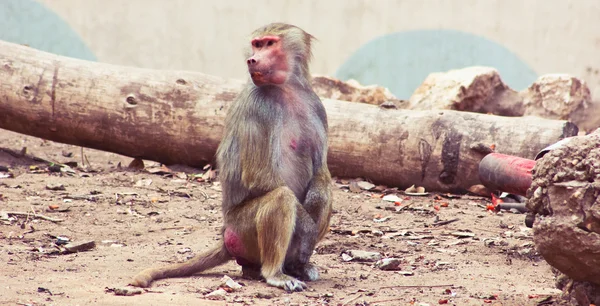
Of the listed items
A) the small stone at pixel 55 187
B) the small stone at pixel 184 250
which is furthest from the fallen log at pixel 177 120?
the small stone at pixel 184 250

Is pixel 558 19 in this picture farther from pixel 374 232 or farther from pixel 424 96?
pixel 374 232

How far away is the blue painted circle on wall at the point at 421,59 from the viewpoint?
996cm

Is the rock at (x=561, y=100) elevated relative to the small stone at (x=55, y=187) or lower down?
elevated

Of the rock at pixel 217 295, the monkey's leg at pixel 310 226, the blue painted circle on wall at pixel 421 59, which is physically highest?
the blue painted circle on wall at pixel 421 59

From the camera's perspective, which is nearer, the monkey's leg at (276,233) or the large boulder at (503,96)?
the monkey's leg at (276,233)

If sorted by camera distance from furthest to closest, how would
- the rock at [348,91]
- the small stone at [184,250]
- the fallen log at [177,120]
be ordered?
the rock at [348,91], the fallen log at [177,120], the small stone at [184,250]

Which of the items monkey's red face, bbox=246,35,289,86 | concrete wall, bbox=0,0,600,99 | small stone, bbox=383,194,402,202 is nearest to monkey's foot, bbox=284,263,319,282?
monkey's red face, bbox=246,35,289,86

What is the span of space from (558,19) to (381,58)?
7.27 feet

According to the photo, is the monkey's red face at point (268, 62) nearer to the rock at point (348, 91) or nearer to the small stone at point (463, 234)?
the small stone at point (463, 234)

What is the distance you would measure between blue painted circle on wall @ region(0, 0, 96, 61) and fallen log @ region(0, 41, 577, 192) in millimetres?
Answer: 2523

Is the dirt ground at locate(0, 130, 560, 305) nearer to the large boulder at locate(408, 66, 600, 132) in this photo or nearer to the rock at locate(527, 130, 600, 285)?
the rock at locate(527, 130, 600, 285)

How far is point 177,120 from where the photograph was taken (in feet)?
25.6

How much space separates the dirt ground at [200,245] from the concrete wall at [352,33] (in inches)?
99.2

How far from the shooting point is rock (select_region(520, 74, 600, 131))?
9.47 meters
